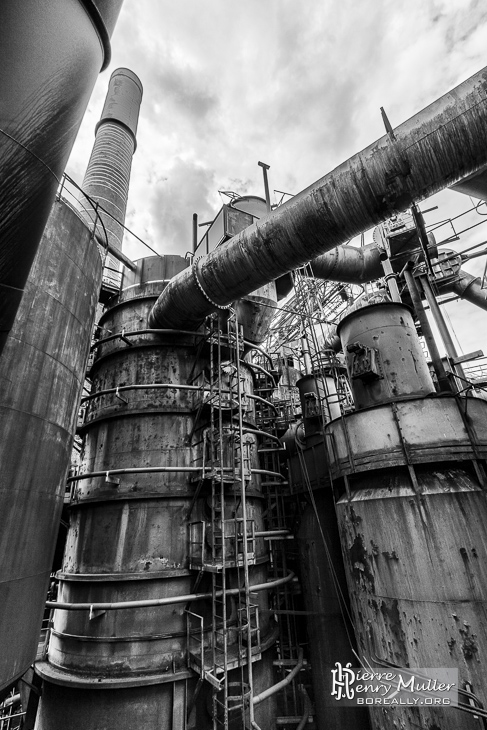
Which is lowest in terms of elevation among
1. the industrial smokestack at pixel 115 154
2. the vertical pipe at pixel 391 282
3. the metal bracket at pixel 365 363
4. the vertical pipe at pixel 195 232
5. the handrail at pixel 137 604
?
the handrail at pixel 137 604

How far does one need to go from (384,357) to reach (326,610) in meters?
5.68

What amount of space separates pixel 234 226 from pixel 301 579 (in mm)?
9262

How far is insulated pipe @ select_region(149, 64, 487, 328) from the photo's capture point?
4055mm

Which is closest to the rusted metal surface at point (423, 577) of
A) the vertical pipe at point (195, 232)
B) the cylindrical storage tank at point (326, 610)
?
the cylindrical storage tank at point (326, 610)

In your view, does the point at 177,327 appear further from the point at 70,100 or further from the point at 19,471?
the point at 70,100

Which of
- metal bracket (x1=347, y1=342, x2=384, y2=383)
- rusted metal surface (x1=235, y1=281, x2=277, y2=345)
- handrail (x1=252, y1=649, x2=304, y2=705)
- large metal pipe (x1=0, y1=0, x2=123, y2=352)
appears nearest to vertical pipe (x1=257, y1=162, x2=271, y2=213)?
rusted metal surface (x1=235, y1=281, x2=277, y2=345)

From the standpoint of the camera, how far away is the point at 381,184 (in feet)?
14.9

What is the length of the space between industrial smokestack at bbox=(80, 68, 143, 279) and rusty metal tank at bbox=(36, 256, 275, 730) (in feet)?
33.6

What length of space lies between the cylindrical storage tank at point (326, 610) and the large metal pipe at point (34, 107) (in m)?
7.05

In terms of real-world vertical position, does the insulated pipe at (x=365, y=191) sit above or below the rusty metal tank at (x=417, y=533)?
above

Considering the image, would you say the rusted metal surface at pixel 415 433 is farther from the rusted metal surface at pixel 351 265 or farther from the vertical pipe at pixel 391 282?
the rusted metal surface at pixel 351 265

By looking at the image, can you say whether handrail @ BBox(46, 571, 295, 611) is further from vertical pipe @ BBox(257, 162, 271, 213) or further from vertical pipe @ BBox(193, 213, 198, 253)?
vertical pipe @ BBox(257, 162, 271, 213)

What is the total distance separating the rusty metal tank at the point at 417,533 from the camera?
4.82m

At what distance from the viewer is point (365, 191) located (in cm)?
464
